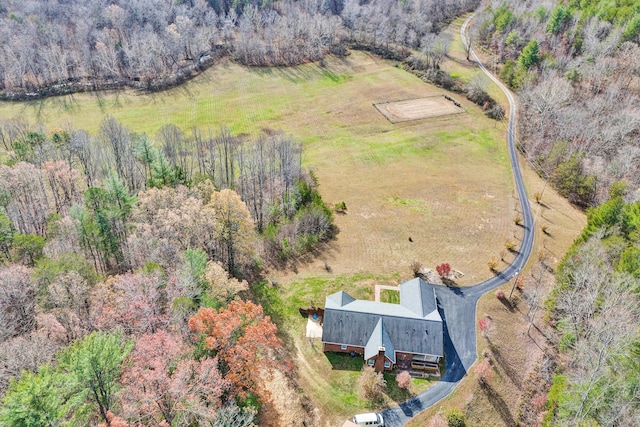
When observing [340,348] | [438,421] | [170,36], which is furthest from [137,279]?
[170,36]

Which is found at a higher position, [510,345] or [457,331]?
[510,345]

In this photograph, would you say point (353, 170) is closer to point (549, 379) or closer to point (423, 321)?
point (423, 321)

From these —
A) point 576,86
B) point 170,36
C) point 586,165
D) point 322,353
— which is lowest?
point 322,353

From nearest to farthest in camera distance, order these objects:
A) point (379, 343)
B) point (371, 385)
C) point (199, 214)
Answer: point (371, 385) < point (379, 343) < point (199, 214)

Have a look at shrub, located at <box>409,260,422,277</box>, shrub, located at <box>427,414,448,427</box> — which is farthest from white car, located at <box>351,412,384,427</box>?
shrub, located at <box>409,260,422,277</box>

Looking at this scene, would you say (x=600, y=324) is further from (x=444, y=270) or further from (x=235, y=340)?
(x=235, y=340)

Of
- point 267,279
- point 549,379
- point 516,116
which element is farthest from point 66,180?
point 516,116

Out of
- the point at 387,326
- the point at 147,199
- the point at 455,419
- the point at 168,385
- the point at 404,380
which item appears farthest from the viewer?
the point at 147,199
